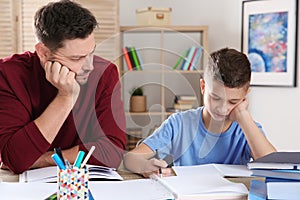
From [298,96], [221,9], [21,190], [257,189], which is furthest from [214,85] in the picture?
[221,9]

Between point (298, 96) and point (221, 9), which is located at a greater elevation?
point (221, 9)

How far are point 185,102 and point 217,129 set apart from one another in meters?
0.20

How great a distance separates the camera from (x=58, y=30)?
65.9 inches

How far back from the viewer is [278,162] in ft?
4.68

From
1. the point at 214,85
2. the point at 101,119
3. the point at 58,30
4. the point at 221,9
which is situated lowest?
the point at 101,119

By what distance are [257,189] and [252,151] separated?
0.43m

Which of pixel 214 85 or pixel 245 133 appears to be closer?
pixel 214 85

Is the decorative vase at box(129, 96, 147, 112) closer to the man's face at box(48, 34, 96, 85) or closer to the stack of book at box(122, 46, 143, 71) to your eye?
the stack of book at box(122, 46, 143, 71)

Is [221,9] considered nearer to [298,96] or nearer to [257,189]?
[298,96]

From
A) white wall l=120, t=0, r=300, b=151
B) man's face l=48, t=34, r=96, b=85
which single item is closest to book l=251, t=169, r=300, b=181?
man's face l=48, t=34, r=96, b=85

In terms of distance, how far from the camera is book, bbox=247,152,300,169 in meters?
1.39

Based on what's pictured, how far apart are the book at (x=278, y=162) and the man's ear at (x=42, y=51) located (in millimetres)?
745

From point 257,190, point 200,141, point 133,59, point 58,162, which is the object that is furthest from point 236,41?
point 58,162

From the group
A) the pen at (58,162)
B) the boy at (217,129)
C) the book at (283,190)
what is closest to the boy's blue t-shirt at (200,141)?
the boy at (217,129)
